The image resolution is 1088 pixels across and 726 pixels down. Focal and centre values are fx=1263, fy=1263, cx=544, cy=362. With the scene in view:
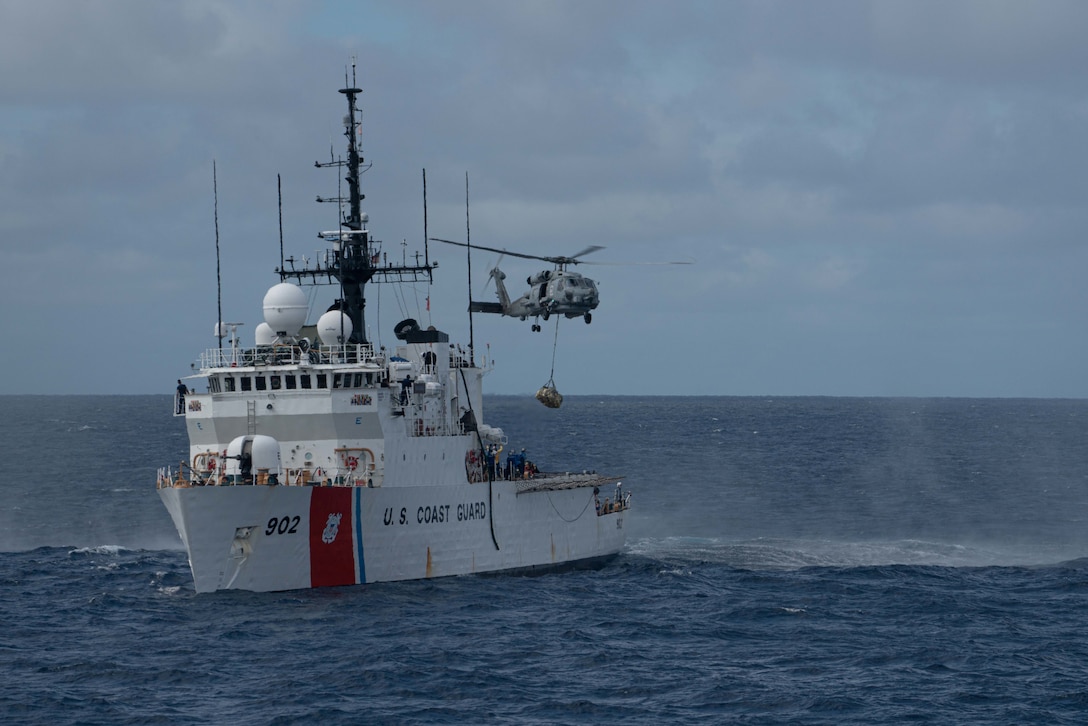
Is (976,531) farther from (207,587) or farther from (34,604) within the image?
(34,604)

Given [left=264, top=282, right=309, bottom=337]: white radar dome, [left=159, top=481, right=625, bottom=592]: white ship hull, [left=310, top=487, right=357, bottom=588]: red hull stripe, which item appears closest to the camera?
[left=159, top=481, right=625, bottom=592]: white ship hull

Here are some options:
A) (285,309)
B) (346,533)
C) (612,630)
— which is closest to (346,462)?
(346,533)

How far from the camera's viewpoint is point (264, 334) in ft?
137

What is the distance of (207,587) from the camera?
36938 mm

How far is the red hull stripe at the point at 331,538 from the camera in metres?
37.1

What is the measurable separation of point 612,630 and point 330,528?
9007 mm

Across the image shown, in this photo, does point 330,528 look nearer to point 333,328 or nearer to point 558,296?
point 333,328

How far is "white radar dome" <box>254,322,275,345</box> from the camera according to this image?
136ft

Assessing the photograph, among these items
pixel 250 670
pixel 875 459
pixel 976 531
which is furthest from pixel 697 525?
pixel 875 459

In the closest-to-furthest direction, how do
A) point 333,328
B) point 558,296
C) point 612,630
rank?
point 612,630 → point 333,328 → point 558,296

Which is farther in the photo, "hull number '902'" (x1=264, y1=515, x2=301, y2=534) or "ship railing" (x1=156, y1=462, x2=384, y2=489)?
"ship railing" (x1=156, y1=462, x2=384, y2=489)

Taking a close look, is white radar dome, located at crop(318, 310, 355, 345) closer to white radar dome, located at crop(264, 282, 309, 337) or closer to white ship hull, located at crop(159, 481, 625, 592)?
white radar dome, located at crop(264, 282, 309, 337)

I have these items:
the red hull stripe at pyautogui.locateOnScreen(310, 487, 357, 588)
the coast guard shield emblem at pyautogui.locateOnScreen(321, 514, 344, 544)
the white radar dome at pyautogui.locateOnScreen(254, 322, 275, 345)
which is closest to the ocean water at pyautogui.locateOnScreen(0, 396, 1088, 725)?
the red hull stripe at pyautogui.locateOnScreen(310, 487, 357, 588)

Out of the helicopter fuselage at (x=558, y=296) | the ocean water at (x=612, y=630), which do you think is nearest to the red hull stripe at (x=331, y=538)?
the ocean water at (x=612, y=630)
